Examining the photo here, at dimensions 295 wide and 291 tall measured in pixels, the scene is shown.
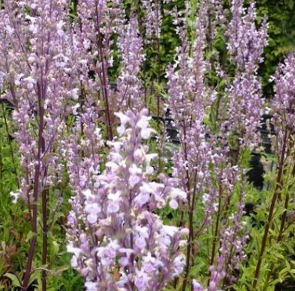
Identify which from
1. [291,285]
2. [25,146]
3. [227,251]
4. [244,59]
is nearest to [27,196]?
[25,146]

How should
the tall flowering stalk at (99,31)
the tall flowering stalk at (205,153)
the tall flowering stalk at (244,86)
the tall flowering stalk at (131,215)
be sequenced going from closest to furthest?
the tall flowering stalk at (131,215) → the tall flowering stalk at (205,153) → the tall flowering stalk at (99,31) → the tall flowering stalk at (244,86)

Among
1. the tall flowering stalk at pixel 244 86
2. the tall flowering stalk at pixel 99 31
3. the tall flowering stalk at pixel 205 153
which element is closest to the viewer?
the tall flowering stalk at pixel 205 153

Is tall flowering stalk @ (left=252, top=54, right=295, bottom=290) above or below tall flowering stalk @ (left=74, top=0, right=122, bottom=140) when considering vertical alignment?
below

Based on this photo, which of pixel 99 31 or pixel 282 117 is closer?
pixel 282 117

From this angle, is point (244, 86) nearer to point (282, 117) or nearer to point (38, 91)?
point (282, 117)

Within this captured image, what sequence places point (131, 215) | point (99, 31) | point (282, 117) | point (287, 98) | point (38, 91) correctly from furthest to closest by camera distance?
point (99, 31)
point (282, 117)
point (287, 98)
point (38, 91)
point (131, 215)

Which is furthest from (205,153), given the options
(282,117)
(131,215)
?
(131,215)

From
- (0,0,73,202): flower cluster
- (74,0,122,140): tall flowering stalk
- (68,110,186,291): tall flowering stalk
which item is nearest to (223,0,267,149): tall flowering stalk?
(74,0,122,140): tall flowering stalk

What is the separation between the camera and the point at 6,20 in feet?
14.0

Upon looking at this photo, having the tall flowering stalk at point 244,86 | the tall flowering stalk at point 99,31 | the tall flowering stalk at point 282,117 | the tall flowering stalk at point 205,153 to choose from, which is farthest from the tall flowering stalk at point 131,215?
the tall flowering stalk at point 244,86

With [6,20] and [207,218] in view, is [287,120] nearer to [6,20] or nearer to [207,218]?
[207,218]

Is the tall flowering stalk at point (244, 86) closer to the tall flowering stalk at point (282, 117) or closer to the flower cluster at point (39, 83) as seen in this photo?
the tall flowering stalk at point (282, 117)

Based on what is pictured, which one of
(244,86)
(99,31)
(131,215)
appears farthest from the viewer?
(244,86)

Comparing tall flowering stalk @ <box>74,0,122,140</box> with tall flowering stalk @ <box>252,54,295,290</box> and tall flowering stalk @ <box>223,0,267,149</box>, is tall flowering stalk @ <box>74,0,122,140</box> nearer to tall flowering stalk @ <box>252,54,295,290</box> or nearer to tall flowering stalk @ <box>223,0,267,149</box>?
tall flowering stalk @ <box>223,0,267,149</box>
